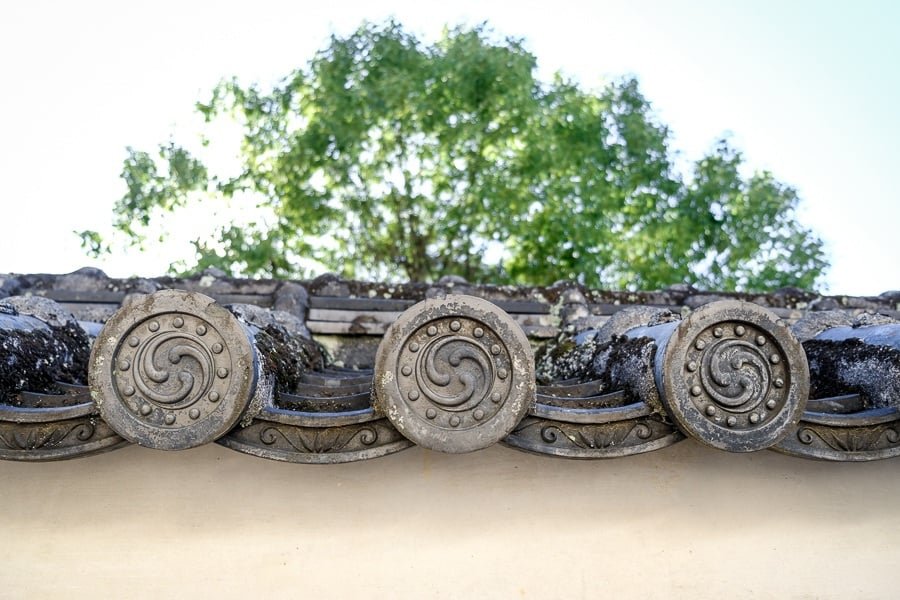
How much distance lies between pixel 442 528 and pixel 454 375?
71cm

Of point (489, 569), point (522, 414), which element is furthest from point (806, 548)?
point (522, 414)

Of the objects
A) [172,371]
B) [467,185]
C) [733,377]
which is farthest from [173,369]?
[467,185]

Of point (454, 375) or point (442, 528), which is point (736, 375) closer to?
point (454, 375)

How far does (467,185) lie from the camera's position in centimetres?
1405

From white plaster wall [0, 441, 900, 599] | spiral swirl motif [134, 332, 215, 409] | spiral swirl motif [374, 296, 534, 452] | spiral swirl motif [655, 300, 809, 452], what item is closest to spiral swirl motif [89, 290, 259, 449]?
spiral swirl motif [134, 332, 215, 409]

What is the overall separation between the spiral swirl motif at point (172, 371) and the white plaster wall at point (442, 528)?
0.55 meters

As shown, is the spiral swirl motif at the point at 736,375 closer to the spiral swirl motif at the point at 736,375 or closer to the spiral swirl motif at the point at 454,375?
the spiral swirl motif at the point at 736,375

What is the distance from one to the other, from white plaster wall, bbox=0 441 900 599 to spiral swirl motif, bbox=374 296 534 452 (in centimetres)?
54

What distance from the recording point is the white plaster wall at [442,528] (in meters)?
2.60

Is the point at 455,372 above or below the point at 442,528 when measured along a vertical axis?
above

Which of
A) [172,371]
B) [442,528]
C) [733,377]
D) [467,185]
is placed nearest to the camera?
[172,371]

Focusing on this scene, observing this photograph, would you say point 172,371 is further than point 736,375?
No

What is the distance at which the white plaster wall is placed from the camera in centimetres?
260

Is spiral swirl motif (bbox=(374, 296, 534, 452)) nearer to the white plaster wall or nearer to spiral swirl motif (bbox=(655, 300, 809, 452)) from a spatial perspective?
spiral swirl motif (bbox=(655, 300, 809, 452))
